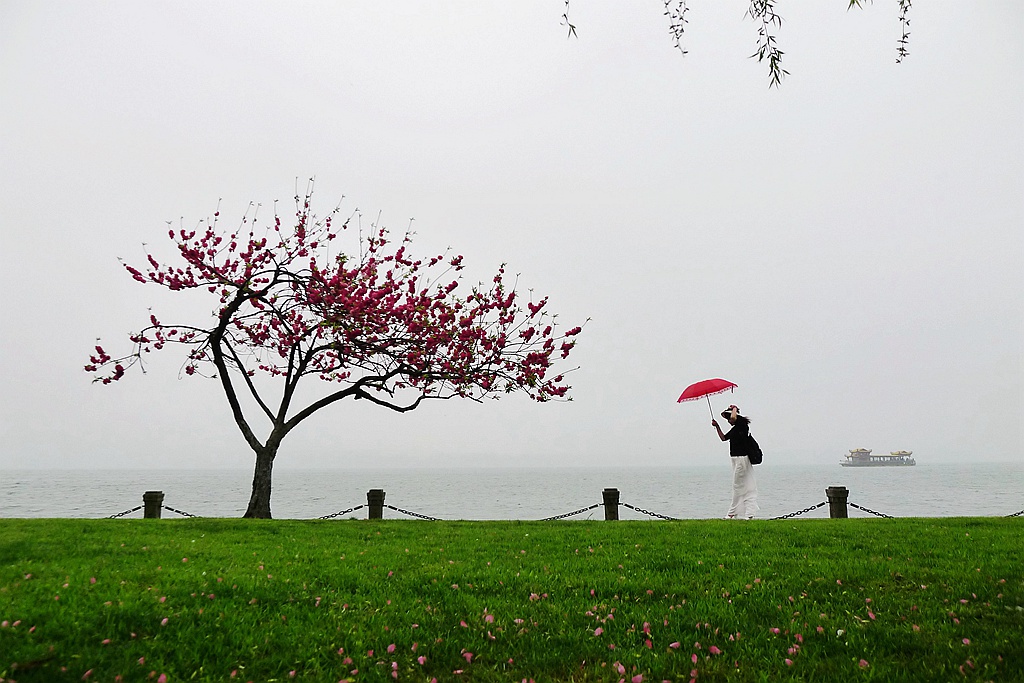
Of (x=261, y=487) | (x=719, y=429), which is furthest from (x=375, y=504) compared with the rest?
(x=719, y=429)

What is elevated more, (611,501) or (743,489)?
(743,489)

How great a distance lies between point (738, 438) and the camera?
16.8 metres

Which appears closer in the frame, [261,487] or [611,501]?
[261,487]

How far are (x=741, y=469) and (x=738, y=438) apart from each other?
0.83 metres

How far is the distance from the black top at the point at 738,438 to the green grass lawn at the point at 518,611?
6.09 m

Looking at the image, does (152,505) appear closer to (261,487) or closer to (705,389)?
(261,487)

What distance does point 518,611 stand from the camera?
6457 mm

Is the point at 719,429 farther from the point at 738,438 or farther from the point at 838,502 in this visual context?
the point at 838,502

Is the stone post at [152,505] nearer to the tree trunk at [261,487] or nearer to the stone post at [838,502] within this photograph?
the tree trunk at [261,487]

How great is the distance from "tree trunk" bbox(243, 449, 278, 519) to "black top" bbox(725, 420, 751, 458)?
1304cm

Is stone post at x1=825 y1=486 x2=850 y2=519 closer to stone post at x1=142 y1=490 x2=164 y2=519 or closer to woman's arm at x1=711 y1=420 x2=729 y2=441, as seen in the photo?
woman's arm at x1=711 y1=420 x2=729 y2=441

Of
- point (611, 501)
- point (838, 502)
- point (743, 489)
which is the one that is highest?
point (743, 489)

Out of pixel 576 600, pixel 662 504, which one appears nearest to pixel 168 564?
pixel 576 600

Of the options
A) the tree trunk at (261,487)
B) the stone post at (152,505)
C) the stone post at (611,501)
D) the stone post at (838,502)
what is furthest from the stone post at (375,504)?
the stone post at (838,502)
